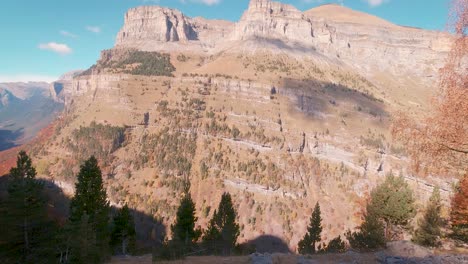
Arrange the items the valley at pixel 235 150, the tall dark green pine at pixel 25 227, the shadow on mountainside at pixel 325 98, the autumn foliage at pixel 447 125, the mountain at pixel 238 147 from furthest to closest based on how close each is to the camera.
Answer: the shadow on mountainside at pixel 325 98
the mountain at pixel 238 147
the valley at pixel 235 150
the tall dark green pine at pixel 25 227
the autumn foliage at pixel 447 125

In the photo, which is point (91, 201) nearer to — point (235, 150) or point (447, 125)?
point (447, 125)

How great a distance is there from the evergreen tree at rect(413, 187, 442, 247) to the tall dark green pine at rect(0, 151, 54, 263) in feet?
118

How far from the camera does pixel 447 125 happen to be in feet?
31.1

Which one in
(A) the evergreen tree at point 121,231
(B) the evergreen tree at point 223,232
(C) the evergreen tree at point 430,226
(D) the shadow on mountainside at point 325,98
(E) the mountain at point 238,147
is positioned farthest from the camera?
(D) the shadow on mountainside at point 325,98

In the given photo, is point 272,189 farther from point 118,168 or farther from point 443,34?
point 443,34

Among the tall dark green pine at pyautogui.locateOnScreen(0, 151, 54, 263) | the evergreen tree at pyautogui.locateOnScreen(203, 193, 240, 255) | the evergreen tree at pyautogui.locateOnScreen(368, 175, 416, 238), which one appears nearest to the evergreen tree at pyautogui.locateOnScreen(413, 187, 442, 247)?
the evergreen tree at pyautogui.locateOnScreen(368, 175, 416, 238)

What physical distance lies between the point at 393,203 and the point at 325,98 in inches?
5968

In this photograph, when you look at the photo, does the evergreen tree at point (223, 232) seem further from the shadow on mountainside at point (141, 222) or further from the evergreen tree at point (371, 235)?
the shadow on mountainside at point (141, 222)

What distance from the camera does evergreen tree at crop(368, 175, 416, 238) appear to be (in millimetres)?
33750

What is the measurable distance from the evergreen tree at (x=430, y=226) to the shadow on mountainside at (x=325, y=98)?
129 m

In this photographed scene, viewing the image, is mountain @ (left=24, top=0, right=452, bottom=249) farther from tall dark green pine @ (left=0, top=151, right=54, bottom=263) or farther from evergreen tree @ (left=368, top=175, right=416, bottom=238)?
tall dark green pine @ (left=0, top=151, right=54, bottom=263)

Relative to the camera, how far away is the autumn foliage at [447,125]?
30.6 ft

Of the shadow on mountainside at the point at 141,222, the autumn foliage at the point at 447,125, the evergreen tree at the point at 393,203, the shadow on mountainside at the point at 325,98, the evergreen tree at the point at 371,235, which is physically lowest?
the shadow on mountainside at the point at 141,222

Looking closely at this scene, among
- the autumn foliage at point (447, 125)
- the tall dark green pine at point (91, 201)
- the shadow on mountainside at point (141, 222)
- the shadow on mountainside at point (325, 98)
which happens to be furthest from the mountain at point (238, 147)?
the autumn foliage at point (447, 125)
